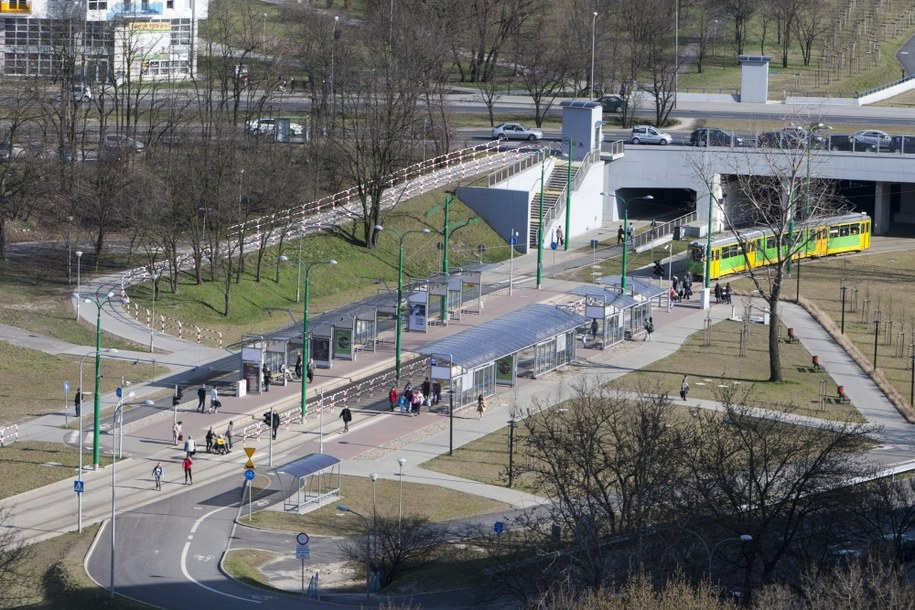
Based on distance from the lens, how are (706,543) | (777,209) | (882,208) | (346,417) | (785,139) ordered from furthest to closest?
(882,208)
(785,139)
(777,209)
(346,417)
(706,543)

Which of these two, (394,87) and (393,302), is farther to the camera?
(394,87)

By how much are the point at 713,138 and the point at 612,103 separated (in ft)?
50.6

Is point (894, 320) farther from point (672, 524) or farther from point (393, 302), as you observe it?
point (672, 524)

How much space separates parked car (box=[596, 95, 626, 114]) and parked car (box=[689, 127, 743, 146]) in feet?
43.8

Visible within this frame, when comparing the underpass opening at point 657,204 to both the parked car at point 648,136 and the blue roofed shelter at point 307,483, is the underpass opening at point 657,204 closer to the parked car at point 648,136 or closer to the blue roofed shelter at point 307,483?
the parked car at point 648,136

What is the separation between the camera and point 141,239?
272ft

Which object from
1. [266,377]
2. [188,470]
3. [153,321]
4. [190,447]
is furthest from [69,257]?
[188,470]

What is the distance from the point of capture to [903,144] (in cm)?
10538

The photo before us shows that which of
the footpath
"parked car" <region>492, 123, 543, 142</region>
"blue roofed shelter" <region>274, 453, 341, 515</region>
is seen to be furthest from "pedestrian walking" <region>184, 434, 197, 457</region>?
"parked car" <region>492, 123, 543, 142</region>

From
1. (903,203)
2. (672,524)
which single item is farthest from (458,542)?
(903,203)

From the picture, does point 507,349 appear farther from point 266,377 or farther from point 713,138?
point 713,138

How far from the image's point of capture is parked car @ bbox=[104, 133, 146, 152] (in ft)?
306

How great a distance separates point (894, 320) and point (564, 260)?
18.9m

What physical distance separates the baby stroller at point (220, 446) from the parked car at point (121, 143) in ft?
112
